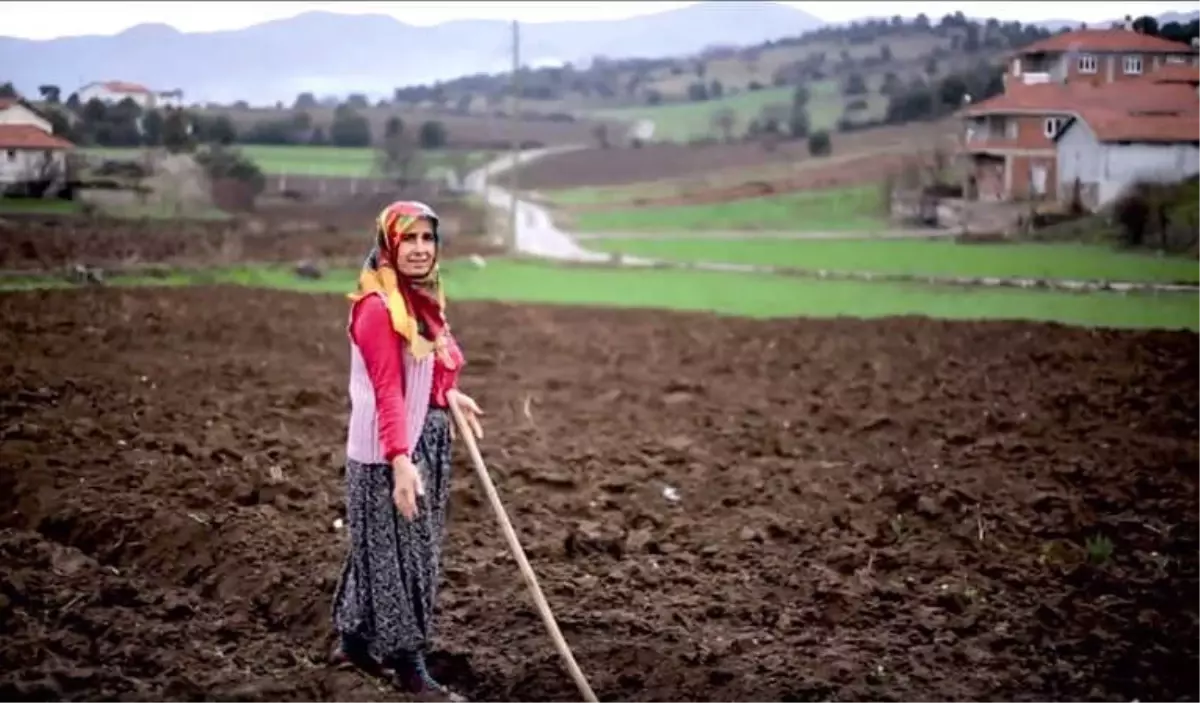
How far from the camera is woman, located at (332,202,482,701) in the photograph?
9.71ft

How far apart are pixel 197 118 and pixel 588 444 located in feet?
19.0

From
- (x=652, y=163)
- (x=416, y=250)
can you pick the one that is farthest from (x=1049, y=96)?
(x=416, y=250)

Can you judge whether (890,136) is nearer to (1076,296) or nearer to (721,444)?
(1076,296)

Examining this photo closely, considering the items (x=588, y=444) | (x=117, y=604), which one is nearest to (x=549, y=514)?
(x=588, y=444)

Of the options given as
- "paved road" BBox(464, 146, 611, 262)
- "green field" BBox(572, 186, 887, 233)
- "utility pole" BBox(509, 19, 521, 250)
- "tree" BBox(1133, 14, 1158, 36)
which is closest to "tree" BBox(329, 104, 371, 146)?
"paved road" BBox(464, 146, 611, 262)

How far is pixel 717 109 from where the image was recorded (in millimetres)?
10766

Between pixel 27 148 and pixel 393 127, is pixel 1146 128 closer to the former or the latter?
pixel 393 127

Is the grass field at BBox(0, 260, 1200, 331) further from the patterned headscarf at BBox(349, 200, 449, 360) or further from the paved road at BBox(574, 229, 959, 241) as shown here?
the patterned headscarf at BBox(349, 200, 449, 360)

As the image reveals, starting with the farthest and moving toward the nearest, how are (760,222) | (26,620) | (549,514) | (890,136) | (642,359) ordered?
(760,222)
(890,136)
(642,359)
(549,514)
(26,620)

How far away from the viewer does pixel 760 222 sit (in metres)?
11.2

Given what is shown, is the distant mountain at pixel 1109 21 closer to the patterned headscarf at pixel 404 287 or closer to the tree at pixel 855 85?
the tree at pixel 855 85

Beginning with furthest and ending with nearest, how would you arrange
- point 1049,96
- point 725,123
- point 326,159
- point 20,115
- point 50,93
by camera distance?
point 725,123, point 326,159, point 50,93, point 20,115, point 1049,96

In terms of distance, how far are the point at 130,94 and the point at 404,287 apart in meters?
7.74

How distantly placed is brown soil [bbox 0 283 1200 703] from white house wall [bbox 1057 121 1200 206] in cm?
105
